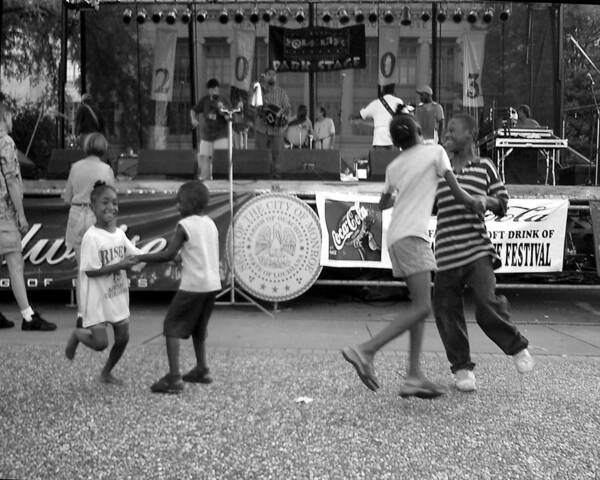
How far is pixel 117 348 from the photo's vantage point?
4.48 m

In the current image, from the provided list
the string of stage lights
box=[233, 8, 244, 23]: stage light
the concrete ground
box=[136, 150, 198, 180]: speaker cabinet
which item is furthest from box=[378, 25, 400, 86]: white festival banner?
the concrete ground

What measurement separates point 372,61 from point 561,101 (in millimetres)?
8422

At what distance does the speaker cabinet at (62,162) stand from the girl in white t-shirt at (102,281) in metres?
6.23

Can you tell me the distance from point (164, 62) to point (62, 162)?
7179mm

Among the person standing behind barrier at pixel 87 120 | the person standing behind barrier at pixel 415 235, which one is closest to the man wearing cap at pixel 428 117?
the person standing behind barrier at pixel 87 120

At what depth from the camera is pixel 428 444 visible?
136 inches

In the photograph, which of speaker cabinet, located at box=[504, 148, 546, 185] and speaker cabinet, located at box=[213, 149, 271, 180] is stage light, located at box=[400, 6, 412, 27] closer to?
speaker cabinet, located at box=[504, 148, 546, 185]

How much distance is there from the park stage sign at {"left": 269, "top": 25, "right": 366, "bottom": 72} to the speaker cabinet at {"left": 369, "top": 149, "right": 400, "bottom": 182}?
577 centimetres

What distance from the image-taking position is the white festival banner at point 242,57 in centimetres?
1631

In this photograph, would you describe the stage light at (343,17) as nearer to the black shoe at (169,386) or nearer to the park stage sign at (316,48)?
the park stage sign at (316,48)

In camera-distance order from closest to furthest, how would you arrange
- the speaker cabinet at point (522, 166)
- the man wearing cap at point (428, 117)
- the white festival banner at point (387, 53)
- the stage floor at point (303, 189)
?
the stage floor at point (303, 189)
the man wearing cap at point (428, 117)
the speaker cabinet at point (522, 166)
the white festival banner at point (387, 53)

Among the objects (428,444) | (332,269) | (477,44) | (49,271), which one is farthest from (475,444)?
(477,44)

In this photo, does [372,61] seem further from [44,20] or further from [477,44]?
[44,20]

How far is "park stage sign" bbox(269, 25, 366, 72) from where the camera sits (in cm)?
1541
